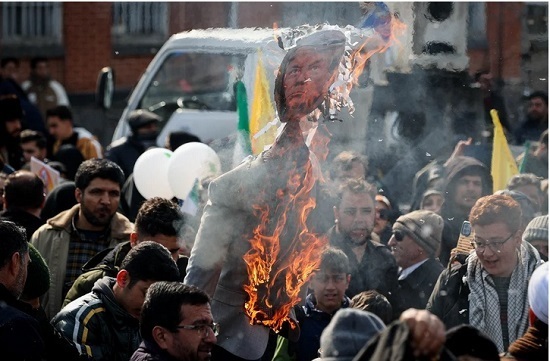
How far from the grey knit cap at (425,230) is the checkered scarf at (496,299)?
1.04 meters

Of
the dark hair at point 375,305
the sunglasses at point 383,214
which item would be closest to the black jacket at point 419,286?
the dark hair at point 375,305

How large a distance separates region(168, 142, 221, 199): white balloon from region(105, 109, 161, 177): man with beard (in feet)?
8.04

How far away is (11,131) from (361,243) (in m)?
5.10

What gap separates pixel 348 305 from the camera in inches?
256

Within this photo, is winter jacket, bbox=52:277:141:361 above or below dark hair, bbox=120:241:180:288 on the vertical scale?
below

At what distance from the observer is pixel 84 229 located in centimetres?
759

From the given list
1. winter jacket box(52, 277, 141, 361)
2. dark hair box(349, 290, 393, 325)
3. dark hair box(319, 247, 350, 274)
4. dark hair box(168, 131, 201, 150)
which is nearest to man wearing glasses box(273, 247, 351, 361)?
dark hair box(319, 247, 350, 274)

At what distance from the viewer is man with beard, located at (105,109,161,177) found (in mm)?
10914

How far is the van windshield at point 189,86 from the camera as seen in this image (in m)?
12.1

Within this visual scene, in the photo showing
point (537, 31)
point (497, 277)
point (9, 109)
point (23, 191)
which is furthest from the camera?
point (537, 31)

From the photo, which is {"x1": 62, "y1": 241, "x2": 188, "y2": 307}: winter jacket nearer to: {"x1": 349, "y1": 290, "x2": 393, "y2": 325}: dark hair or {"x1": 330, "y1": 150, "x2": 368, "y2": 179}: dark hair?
{"x1": 349, "y1": 290, "x2": 393, "y2": 325}: dark hair

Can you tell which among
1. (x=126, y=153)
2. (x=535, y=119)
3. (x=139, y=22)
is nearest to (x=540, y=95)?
(x=535, y=119)

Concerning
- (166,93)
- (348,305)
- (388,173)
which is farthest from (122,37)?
(348,305)

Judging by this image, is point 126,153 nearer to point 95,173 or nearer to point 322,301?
point 95,173
